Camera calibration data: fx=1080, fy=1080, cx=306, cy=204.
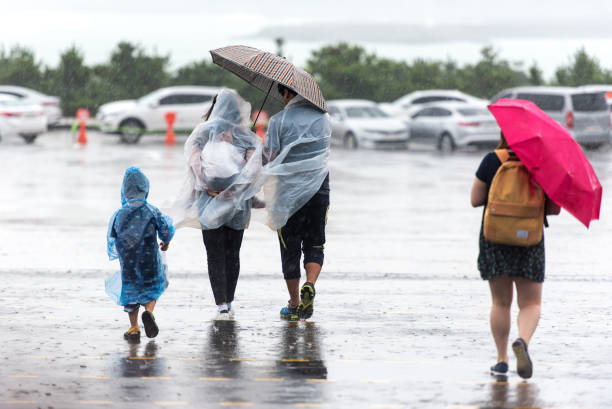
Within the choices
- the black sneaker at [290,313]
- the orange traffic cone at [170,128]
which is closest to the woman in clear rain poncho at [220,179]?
the black sneaker at [290,313]

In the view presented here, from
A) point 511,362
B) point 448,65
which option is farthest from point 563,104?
point 511,362

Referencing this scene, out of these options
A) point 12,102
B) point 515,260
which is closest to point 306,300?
point 515,260

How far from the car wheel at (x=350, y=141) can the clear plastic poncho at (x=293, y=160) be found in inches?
874

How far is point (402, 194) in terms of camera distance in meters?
17.2

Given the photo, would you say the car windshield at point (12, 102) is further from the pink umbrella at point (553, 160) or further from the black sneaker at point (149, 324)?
the pink umbrella at point (553, 160)

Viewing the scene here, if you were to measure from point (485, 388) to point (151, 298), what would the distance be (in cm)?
237

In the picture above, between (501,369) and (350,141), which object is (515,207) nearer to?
(501,369)

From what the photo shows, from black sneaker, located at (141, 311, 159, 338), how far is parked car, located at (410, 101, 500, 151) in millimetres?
21849

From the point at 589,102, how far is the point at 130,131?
12988 millimetres

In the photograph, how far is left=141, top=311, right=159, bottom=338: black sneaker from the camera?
6883mm

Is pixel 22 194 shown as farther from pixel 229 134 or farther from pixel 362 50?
pixel 362 50

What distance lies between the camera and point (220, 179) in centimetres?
770

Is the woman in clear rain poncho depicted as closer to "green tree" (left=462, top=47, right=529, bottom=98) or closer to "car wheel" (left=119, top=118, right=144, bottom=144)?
"car wheel" (left=119, top=118, right=144, bottom=144)

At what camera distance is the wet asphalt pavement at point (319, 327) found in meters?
5.79
